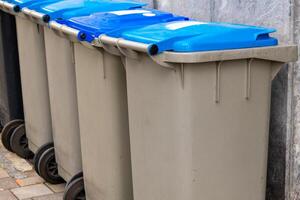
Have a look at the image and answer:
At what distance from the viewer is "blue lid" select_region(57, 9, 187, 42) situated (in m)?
3.76

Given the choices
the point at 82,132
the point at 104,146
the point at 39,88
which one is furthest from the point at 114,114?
the point at 39,88

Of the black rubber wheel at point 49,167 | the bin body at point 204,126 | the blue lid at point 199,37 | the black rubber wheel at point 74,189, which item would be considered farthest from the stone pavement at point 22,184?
the blue lid at point 199,37

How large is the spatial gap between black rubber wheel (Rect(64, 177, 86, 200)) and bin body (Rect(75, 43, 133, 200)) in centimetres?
23

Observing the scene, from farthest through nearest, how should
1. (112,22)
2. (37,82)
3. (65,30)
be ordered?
(37,82), (65,30), (112,22)

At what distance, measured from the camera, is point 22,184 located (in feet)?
17.4

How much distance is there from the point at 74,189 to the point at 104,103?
2.89 ft

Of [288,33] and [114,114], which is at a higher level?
[288,33]

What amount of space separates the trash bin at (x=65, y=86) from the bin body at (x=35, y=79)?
351 millimetres

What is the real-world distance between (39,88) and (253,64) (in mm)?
2504

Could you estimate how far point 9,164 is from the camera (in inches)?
228

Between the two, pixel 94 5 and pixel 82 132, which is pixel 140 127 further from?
pixel 94 5

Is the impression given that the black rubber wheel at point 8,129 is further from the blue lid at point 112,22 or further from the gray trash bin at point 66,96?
the blue lid at point 112,22

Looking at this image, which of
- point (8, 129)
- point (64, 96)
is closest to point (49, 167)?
point (64, 96)

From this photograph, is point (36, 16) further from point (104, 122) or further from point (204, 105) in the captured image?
point (204, 105)
